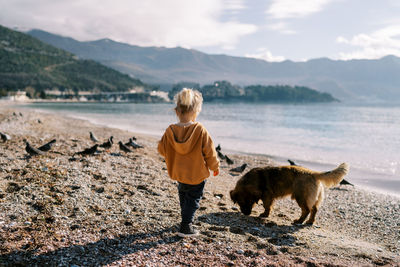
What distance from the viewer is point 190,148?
448 centimetres

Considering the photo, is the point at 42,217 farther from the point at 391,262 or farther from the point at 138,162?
the point at 138,162

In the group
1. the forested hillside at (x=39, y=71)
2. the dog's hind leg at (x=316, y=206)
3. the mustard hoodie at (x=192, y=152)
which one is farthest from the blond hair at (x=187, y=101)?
the forested hillside at (x=39, y=71)

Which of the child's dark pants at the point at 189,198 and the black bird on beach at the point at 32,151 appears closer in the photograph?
the child's dark pants at the point at 189,198

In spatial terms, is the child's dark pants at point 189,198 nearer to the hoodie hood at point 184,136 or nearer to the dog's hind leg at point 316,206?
the hoodie hood at point 184,136

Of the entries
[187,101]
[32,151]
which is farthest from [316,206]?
[32,151]

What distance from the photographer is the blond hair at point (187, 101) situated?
4461 mm

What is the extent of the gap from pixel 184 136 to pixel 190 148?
210 millimetres

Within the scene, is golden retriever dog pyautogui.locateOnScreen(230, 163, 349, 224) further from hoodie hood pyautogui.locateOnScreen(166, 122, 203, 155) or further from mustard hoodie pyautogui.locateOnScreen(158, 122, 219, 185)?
hoodie hood pyautogui.locateOnScreen(166, 122, 203, 155)

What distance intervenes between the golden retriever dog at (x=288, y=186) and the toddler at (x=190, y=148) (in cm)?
209

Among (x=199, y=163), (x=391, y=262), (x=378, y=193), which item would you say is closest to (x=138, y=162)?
(x=199, y=163)

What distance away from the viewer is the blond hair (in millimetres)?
4461

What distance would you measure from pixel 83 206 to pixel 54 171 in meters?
2.35

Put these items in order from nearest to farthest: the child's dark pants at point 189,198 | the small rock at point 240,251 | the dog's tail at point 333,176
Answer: the small rock at point 240,251
the child's dark pants at point 189,198
the dog's tail at point 333,176

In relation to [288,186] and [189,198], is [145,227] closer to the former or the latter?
[189,198]
